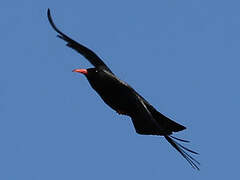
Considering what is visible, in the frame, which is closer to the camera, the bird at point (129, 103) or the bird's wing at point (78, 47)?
the bird at point (129, 103)

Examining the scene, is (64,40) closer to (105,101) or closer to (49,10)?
(49,10)

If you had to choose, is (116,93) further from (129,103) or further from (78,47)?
(78,47)

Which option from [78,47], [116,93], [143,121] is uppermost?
[78,47]

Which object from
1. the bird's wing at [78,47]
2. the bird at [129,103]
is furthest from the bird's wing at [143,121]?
the bird's wing at [78,47]

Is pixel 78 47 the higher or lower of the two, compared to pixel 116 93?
higher

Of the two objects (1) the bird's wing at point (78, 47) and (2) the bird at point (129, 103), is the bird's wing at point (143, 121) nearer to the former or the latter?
(2) the bird at point (129, 103)

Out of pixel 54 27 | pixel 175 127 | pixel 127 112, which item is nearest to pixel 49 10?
pixel 54 27

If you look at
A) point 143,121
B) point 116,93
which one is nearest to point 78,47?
point 116,93

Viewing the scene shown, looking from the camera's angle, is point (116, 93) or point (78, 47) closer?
point (116, 93)

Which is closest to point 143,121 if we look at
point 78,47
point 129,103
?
point 129,103

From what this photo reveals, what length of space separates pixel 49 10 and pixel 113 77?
190 centimetres

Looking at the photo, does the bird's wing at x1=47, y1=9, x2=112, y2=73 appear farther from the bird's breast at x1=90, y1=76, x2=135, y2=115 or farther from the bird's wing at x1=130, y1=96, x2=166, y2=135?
the bird's wing at x1=130, y1=96, x2=166, y2=135

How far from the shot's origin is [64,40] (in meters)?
9.73

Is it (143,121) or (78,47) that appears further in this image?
(78,47)
